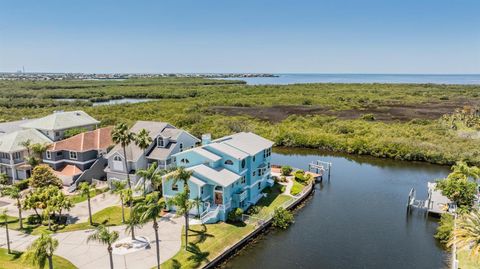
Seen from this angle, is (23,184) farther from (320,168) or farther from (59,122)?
(320,168)

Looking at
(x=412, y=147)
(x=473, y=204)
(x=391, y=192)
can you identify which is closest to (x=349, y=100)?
(x=412, y=147)

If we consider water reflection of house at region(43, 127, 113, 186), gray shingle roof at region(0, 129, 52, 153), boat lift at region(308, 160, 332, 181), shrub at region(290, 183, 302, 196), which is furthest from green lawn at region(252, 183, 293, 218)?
gray shingle roof at region(0, 129, 52, 153)

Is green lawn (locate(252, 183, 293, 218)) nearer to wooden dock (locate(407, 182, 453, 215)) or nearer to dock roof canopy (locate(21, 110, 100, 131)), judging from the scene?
wooden dock (locate(407, 182, 453, 215))

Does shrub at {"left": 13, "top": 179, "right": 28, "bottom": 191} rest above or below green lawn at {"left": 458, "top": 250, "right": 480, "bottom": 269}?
above

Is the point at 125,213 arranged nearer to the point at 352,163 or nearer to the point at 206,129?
the point at 352,163

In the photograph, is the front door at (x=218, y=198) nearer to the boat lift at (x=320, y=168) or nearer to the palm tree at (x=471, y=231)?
the boat lift at (x=320, y=168)

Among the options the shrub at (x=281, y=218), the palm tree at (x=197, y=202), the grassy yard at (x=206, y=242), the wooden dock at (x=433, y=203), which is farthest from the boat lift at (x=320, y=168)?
the palm tree at (x=197, y=202)
